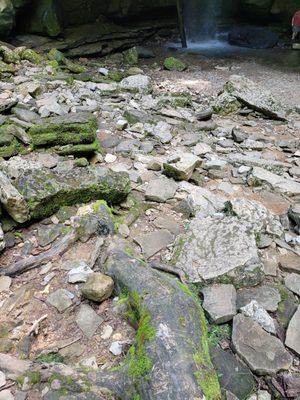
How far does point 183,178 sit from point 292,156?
7.26 feet

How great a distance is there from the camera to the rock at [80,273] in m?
2.77

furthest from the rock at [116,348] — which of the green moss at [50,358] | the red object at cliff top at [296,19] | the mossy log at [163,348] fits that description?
the red object at cliff top at [296,19]

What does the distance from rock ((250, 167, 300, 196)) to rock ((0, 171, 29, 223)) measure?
2.81m

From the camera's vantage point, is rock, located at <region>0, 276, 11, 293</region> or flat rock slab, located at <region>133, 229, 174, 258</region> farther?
flat rock slab, located at <region>133, 229, 174, 258</region>

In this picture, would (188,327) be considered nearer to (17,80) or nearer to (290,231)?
(290,231)

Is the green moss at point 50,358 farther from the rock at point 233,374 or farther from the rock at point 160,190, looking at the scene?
the rock at point 160,190

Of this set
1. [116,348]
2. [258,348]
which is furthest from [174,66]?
[116,348]

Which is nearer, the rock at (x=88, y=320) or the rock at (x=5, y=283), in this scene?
the rock at (x=88, y=320)

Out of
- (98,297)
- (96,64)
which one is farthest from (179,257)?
(96,64)

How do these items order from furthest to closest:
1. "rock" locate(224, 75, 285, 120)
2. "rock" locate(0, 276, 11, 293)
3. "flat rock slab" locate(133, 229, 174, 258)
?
"rock" locate(224, 75, 285, 120) → "flat rock slab" locate(133, 229, 174, 258) → "rock" locate(0, 276, 11, 293)

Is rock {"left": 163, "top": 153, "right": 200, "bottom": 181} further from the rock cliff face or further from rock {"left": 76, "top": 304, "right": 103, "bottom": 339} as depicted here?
the rock cliff face

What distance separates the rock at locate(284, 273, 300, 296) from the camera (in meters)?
2.98

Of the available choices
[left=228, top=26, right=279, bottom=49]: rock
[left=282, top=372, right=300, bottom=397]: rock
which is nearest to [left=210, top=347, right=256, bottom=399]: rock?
[left=282, top=372, right=300, bottom=397]: rock

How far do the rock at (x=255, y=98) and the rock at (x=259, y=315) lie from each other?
17.1 ft
